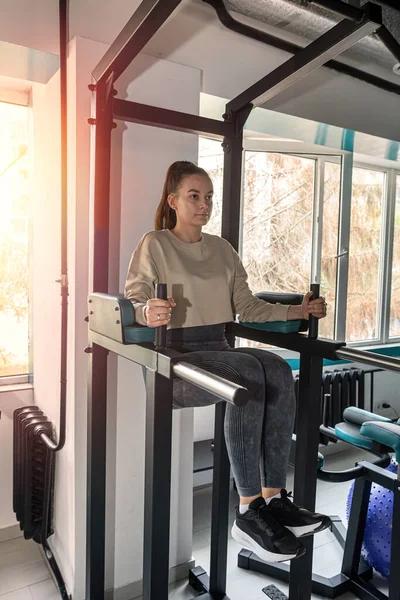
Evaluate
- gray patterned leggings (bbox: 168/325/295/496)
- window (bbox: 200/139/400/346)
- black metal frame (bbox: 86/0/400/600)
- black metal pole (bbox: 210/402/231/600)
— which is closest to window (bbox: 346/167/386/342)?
window (bbox: 200/139/400/346)

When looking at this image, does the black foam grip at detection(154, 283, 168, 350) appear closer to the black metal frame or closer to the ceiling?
the black metal frame

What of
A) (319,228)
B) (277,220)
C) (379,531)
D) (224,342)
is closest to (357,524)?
(379,531)

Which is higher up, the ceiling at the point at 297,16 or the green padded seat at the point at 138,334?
the ceiling at the point at 297,16

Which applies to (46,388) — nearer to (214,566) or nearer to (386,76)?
(214,566)

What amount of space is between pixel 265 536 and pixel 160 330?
679mm

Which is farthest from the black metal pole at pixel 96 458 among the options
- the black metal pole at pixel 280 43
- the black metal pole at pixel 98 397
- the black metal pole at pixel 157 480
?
the black metal pole at pixel 280 43

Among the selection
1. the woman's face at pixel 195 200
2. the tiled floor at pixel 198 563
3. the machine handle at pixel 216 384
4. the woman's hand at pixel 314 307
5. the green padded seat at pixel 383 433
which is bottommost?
the tiled floor at pixel 198 563

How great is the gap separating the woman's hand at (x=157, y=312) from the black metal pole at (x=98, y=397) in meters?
0.47

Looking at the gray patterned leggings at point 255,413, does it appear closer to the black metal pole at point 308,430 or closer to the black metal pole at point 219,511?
the black metal pole at point 308,430

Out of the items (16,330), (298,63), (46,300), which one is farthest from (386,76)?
(16,330)

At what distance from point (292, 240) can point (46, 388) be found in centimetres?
224

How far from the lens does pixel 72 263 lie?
1876mm

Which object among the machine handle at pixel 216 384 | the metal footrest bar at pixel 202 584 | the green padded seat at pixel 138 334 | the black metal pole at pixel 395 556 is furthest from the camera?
the metal footrest bar at pixel 202 584

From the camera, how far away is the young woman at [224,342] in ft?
4.43
